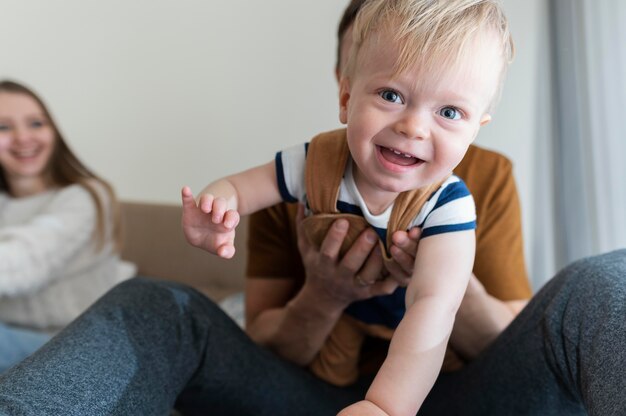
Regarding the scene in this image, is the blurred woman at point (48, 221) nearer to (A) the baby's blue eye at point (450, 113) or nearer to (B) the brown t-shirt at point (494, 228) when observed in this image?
(B) the brown t-shirt at point (494, 228)

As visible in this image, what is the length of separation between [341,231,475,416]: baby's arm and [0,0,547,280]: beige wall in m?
0.95

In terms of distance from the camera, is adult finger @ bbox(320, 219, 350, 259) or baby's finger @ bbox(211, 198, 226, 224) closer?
baby's finger @ bbox(211, 198, 226, 224)

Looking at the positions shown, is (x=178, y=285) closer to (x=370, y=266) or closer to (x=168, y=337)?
(x=168, y=337)

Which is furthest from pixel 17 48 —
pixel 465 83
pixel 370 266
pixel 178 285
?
pixel 465 83

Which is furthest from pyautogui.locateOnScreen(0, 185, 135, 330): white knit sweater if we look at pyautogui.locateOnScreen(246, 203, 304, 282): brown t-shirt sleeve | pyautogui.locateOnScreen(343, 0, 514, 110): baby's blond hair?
pyautogui.locateOnScreen(343, 0, 514, 110): baby's blond hair

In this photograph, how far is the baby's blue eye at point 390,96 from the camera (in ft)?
2.17

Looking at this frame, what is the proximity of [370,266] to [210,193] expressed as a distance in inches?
9.3

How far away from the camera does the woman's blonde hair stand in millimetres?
1634

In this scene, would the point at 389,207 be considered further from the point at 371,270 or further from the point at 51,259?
the point at 51,259

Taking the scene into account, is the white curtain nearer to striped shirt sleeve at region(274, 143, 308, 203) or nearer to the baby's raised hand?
striped shirt sleeve at region(274, 143, 308, 203)

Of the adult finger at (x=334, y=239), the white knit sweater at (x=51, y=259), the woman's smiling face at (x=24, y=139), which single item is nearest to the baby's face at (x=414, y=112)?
the adult finger at (x=334, y=239)

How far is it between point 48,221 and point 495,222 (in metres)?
1.06

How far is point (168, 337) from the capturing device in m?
0.84

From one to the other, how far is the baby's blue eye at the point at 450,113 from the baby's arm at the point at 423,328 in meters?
0.14
